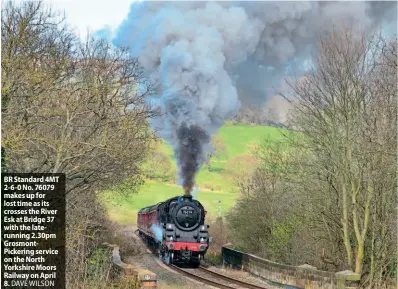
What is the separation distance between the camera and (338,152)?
14953 mm

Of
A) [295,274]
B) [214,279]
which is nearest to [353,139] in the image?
[295,274]

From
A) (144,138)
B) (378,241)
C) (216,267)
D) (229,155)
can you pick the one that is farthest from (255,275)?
(229,155)

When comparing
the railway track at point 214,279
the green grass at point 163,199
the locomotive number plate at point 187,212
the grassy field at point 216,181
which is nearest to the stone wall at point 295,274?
the railway track at point 214,279

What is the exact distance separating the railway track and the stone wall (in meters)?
1.13

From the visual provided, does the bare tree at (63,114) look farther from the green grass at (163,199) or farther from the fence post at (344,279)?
the green grass at (163,199)

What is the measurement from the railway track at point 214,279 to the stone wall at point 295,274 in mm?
1132

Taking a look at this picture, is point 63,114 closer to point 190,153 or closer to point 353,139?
point 353,139

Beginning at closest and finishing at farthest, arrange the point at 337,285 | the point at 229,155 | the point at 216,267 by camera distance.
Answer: the point at 337,285, the point at 216,267, the point at 229,155

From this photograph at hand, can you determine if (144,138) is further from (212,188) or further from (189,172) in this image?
(212,188)

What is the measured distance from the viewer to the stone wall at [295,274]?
1249 centimetres

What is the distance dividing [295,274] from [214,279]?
11.3 feet

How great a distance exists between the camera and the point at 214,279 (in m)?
17.2

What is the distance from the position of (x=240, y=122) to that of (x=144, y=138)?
27005 mm

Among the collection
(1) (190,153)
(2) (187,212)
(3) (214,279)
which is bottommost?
(3) (214,279)
